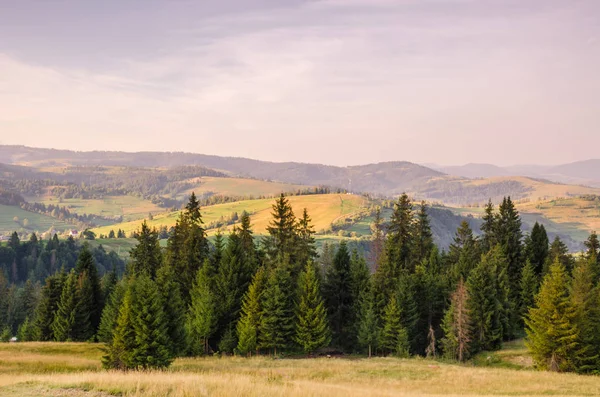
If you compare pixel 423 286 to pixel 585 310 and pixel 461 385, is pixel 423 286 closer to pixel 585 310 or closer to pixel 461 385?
pixel 585 310

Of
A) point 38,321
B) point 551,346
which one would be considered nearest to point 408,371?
point 551,346

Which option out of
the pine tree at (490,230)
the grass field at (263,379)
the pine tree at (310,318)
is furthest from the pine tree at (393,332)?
the pine tree at (490,230)

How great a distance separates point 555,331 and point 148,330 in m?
40.4

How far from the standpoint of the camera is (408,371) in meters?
44.2

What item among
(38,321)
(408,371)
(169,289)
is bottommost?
(38,321)

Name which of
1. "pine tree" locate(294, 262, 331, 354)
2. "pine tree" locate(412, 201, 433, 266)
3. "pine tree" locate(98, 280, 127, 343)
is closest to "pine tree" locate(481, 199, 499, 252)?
"pine tree" locate(412, 201, 433, 266)

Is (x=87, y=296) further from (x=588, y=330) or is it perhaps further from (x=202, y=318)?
(x=588, y=330)

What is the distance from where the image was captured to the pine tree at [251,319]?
58.9 meters

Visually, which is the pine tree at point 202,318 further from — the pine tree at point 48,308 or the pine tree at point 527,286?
the pine tree at point 527,286

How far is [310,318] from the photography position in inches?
2377

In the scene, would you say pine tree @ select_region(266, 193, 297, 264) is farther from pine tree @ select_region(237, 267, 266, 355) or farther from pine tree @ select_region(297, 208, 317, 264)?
pine tree @ select_region(237, 267, 266, 355)

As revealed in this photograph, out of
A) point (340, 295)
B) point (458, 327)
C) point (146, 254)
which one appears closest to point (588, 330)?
point (458, 327)

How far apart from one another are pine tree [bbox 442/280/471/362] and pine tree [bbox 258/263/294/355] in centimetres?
2063

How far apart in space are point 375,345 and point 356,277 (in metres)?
10.4
